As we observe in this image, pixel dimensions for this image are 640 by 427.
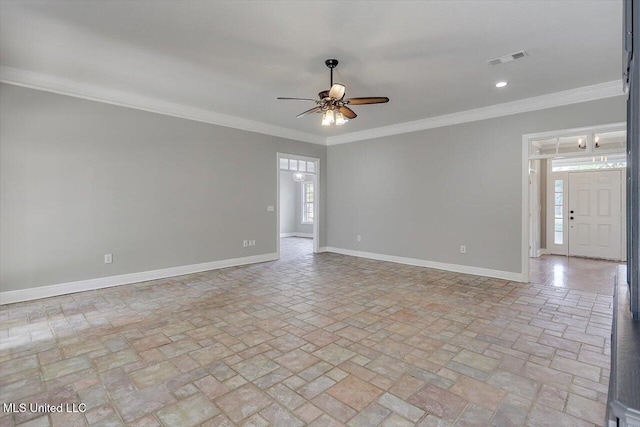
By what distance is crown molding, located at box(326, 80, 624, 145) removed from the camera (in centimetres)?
432

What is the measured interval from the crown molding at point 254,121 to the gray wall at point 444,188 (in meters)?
0.11

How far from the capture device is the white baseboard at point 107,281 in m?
4.01

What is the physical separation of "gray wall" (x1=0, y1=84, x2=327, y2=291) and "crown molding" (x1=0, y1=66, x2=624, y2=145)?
106 mm

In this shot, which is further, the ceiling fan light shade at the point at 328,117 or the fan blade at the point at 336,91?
the ceiling fan light shade at the point at 328,117

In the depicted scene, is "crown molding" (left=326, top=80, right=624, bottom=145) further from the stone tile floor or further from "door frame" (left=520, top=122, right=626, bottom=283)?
the stone tile floor

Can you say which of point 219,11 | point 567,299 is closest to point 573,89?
point 567,299

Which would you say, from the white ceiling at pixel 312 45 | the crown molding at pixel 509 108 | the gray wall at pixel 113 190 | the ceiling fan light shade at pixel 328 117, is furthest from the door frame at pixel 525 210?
the gray wall at pixel 113 190

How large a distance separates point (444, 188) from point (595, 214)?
4.01 m

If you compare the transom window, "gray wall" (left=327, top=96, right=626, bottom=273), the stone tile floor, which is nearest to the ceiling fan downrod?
the stone tile floor

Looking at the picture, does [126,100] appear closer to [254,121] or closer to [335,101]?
[254,121]

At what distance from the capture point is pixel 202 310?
3711 millimetres

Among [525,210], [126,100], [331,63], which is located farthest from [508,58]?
[126,100]

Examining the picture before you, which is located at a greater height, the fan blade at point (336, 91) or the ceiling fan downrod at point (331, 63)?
the ceiling fan downrod at point (331, 63)

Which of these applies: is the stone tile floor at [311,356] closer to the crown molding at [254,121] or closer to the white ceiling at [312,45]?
the crown molding at [254,121]
